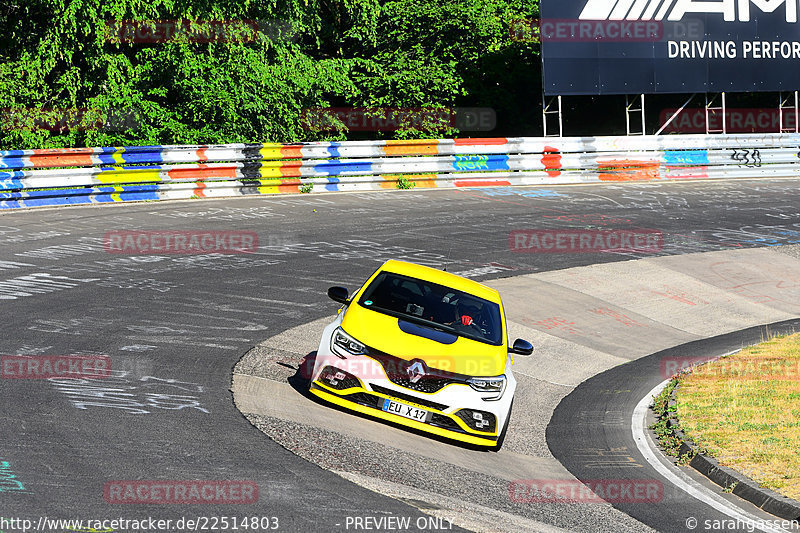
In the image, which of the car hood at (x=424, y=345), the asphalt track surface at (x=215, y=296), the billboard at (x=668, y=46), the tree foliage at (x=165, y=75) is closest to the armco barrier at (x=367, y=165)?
the asphalt track surface at (x=215, y=296)

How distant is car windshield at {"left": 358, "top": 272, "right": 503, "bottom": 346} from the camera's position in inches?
400

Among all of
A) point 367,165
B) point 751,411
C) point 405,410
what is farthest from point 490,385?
point 367,165

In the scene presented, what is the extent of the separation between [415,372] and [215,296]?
6.09 meters

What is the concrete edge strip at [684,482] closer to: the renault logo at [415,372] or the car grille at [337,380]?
the renault logo at [415,372]

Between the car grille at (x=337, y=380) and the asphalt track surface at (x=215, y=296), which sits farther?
the car grille at (x=337, y=380)

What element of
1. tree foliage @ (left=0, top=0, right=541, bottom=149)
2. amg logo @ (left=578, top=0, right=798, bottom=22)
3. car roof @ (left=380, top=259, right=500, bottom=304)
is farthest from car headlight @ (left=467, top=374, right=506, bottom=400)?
amg logo @ (left=578, top=0, right=798, bottom=22)

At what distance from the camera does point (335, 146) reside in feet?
81.6

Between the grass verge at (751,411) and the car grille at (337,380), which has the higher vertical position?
the car grille at (337,380)

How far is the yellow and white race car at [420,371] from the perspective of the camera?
9.21 metres

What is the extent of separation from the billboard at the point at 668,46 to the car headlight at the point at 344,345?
20.7 meters

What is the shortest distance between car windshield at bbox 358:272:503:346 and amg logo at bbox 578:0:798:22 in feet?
66.2

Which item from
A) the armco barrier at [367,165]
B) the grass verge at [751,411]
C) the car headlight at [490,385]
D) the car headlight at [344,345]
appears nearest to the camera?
the grass verge at [751,411]

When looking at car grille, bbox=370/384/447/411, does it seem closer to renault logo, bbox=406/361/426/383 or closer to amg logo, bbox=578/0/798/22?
renault logo, bbox=406/361/426/383

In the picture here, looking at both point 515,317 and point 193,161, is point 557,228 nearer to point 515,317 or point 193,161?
point 515,317
